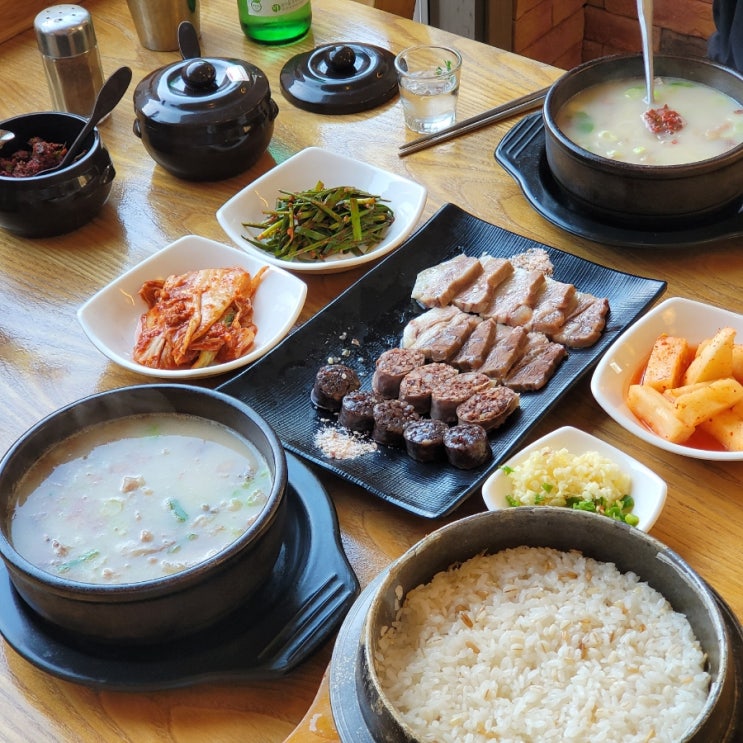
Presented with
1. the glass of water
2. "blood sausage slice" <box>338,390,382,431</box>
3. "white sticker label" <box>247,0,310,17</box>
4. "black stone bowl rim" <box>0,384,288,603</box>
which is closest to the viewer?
"black stone bowl rim" <box>0,384,288,603</box>

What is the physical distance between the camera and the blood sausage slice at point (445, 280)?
184 cm

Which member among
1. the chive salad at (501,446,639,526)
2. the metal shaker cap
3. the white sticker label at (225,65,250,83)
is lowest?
the chive salad at (501,446,639,526)

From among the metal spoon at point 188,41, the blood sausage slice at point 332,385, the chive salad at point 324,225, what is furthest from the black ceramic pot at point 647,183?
the metal spoon at point 188,41

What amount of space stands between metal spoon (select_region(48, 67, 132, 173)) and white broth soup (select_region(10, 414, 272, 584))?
94 centimetres

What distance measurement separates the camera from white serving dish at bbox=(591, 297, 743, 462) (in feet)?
5.00

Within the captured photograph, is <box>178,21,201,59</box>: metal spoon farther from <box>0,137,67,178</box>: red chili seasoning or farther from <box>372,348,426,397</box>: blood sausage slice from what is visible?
<box>372,348,426,397</box>: blood sausage slice

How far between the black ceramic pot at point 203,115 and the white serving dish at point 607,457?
1097 millimetres

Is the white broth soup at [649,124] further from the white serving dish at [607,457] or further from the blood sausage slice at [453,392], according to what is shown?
the white serving dish at [607,457]

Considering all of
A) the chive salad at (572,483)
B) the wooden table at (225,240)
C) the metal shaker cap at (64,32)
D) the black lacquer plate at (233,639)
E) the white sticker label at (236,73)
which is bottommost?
the wooden table at (225,240)

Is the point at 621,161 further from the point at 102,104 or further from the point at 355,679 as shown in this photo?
the point at 355,679

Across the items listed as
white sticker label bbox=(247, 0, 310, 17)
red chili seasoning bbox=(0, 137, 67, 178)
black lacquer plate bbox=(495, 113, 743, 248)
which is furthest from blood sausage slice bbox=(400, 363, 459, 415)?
white sticker label bbox=(247, 0, 310, 17)

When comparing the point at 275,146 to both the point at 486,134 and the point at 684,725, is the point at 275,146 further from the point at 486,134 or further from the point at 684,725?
the point at 684,725

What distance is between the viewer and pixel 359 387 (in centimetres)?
169

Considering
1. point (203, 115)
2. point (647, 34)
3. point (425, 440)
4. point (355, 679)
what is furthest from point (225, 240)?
point (355, 679)
